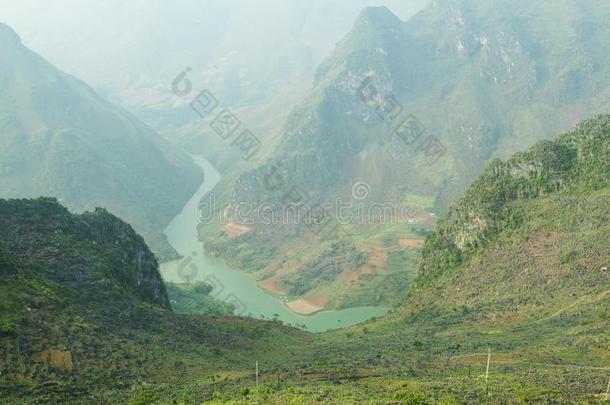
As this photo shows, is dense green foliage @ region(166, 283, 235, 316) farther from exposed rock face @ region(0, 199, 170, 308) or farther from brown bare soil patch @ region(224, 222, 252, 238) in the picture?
brown bare soil patch @ region(224, 222, 252, 238)

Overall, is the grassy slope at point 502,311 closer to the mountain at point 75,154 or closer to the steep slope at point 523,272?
the steep slope at point 523,272

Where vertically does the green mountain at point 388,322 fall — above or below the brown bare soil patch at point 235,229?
below

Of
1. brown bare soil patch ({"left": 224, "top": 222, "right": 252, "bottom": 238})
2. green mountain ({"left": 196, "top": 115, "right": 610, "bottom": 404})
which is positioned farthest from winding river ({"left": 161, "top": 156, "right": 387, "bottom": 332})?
green mountain ({"left": 196, "top": 115, "right": 610, "bottom": 404})

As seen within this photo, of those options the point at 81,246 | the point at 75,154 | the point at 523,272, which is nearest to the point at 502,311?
the point at 523,272

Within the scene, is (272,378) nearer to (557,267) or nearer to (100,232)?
(100,232)

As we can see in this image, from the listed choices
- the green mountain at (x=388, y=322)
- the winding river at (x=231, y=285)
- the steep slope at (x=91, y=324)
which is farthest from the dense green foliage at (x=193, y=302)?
the green mountain at (x=388, y=322)

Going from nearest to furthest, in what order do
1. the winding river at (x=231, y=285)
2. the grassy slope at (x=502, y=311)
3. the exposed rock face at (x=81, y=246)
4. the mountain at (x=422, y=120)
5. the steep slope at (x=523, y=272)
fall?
1. the grassy slope at (x=502, y=311)
2. the steep slope at (x=523, y=272)
3. the exposed rock face at (x=81, y=246)
4. the winding river at (x=231, y=285)
5. the mountain at (x=422, y=120)
